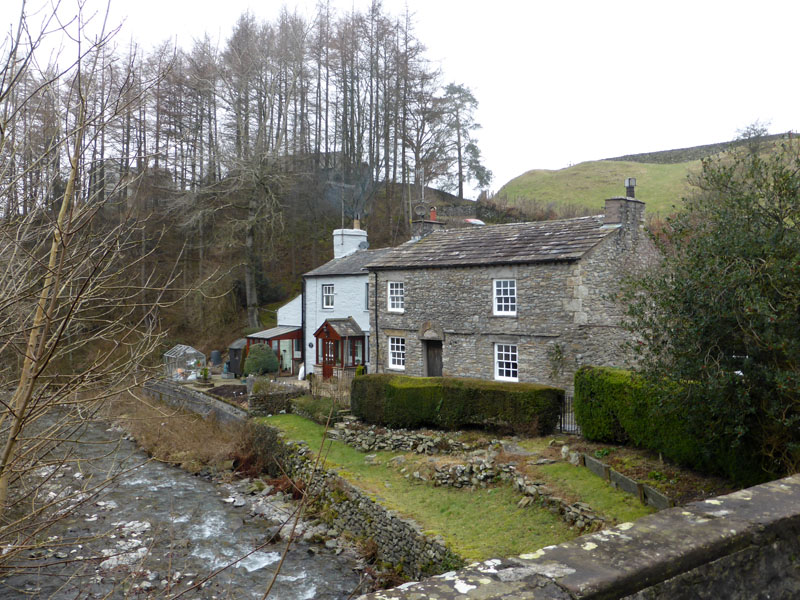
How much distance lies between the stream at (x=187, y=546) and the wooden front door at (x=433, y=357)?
819 cm

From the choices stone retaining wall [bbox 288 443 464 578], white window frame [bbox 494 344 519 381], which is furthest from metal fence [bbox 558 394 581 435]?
stone retaining wall [bbox 288 443 464 578]

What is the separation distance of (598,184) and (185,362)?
145 ft

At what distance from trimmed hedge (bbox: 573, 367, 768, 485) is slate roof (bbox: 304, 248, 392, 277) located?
15829 mm

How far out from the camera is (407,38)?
4494 centimetres

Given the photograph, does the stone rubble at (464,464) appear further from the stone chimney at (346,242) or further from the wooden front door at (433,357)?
the stone chimney at (346,242)

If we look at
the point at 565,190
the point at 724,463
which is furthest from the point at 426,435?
the point at 565,190

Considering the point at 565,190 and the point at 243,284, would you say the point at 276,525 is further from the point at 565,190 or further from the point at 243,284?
the point at 565,190

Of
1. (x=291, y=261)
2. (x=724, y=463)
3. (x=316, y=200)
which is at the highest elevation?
(x=316, y=200)

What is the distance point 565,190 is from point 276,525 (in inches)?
1932

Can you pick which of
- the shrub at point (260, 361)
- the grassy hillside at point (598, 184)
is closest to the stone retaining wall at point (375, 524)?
the shrub at point (260, 361)

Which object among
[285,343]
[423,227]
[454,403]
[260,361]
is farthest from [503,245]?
[285,343]

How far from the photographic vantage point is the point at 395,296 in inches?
974

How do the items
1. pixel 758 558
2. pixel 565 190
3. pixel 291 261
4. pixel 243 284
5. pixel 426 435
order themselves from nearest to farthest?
pixel 758 558
pixel 426 435
pixel 243 284
pixel 291 261
pixel 565 190

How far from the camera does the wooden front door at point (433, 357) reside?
23.4 metres
